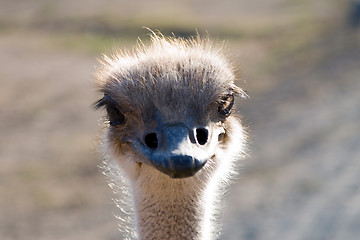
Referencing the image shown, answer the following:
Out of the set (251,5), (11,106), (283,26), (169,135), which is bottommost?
(169,135)

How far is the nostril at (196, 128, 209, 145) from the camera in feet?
8.37

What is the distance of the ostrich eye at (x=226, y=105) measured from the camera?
112 inches

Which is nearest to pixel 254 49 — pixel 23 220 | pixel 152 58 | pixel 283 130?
pixel 283 130

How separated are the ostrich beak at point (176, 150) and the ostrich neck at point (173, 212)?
10.0 inches

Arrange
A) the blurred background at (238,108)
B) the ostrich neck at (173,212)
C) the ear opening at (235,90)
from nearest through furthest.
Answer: the ostrich neck at (173,212) → the ear opening at (235,90) → the blurred background at (238,108)

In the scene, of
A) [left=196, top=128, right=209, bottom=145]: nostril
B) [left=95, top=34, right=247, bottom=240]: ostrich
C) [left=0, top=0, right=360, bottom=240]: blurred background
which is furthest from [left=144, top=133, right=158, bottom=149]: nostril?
[left=0, top=0, right=360, bottom=240]: blurred background

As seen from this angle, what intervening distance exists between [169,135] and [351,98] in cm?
726

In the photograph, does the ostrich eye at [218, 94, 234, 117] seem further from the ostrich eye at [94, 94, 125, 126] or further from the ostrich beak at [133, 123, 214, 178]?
the ostrich eye at [94, 94, 125, 126]

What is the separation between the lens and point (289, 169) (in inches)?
292

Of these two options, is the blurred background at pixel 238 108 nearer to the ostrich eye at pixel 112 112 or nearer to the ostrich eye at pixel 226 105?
the ostrich eye at pixel 226 105

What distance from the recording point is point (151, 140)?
260 cm

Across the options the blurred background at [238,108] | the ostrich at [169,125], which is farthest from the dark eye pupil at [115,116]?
the blurred background at [238,108]

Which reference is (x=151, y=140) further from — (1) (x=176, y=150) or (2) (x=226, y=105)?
(2) (x=226, y=105)

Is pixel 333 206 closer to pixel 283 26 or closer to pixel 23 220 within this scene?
pixel 23 220
